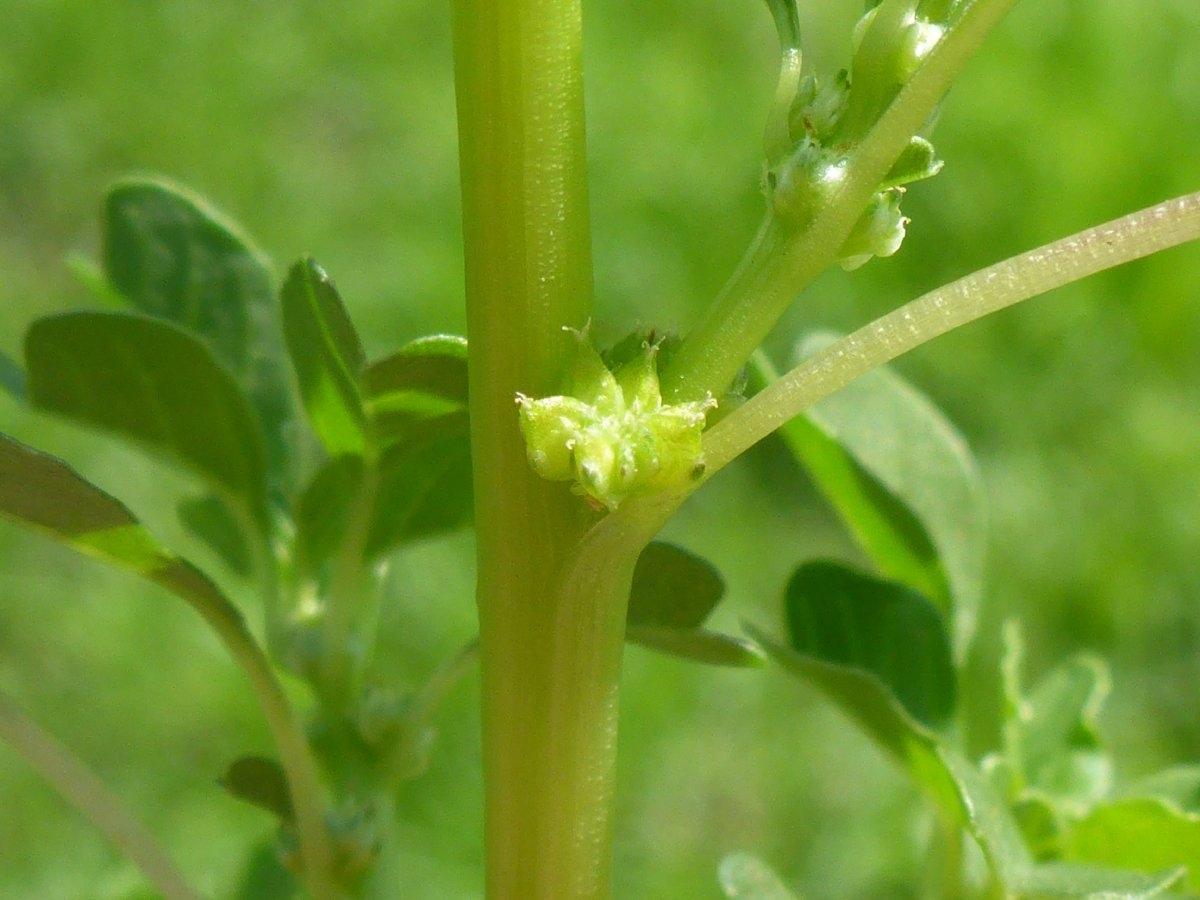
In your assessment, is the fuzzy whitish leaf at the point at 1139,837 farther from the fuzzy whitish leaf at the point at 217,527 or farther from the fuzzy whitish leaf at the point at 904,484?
the fuzzy whitish leaf at the point at 217,527

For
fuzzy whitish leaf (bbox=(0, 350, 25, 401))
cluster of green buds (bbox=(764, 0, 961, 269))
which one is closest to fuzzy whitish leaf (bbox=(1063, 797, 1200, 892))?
cluster of green buds (bbox=(764, 0, 961, 269))

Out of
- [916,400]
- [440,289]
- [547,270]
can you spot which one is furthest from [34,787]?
[547,270]

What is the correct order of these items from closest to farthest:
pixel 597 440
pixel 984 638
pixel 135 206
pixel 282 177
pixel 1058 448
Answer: pixel 597 440, pixel 135 206, pixel 984 638, pixel 1058 448, pixel 282 177

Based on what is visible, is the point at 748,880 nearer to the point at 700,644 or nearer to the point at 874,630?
the point at 700,644

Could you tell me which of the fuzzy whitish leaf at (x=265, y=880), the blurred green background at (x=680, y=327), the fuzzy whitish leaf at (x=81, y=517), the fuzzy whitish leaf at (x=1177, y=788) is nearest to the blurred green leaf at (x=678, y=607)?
the fuzzy whitish leaf at (x=81, y=517)

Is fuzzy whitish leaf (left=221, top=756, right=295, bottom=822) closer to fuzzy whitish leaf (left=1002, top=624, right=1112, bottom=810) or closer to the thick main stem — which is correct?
the thick main stem

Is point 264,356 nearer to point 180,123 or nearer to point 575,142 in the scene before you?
point 575,142
